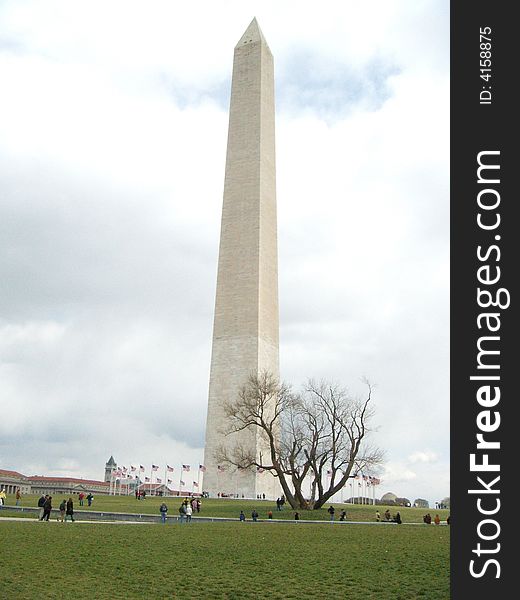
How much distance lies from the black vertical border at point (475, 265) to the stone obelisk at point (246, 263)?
53783mm

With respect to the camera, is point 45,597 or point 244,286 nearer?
point 45,597

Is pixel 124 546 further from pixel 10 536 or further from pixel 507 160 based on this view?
pixel 507 160

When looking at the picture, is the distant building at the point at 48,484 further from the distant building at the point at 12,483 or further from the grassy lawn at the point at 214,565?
the grassy lawn at the point at 214,565

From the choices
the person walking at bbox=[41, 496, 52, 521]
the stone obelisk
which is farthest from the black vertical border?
the stone obelisk

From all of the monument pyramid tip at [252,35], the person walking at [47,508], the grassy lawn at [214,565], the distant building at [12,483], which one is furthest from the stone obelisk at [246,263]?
the distant building at [12,483]

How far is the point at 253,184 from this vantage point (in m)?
69.0

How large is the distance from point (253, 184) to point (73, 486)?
73223 mm

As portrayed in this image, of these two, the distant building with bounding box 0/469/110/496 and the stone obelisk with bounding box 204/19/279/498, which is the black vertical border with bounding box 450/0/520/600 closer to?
the stone obelisk with bounding box 204/19/279/498

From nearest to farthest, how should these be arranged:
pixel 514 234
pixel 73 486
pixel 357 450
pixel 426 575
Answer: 1. pixel 514 234
2. pixel 426 575
3. pixel 357 450
4. pixel 73 486

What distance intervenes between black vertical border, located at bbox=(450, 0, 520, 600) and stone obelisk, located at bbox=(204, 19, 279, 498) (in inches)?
2117

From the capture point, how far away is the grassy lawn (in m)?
15.9

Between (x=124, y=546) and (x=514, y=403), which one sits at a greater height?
(x=514, y=403)

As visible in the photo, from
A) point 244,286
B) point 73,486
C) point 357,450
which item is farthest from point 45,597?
point 73,486

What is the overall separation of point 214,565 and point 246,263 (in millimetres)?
49343
